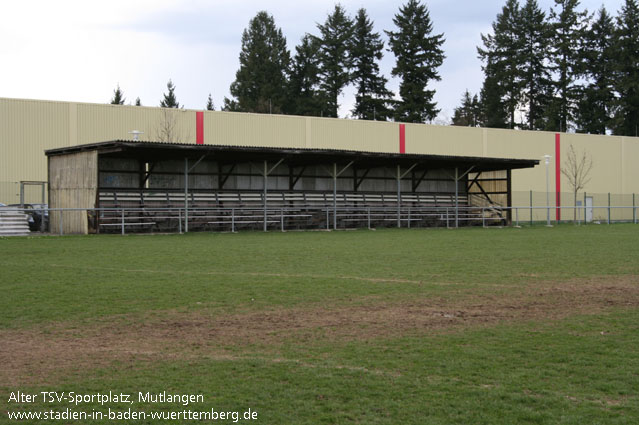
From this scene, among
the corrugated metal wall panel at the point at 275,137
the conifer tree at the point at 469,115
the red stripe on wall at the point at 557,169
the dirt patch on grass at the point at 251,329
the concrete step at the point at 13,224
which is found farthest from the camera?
the conifer tree at the point at 469,115

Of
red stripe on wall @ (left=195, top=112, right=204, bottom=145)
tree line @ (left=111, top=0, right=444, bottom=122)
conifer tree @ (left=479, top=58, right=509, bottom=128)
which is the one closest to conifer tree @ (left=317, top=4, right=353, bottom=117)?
tree line @ (left=111, top=0, right=444, bottom=122)

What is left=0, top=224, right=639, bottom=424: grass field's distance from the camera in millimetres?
5141

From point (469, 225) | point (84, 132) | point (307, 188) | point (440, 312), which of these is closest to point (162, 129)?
point (84, 132)

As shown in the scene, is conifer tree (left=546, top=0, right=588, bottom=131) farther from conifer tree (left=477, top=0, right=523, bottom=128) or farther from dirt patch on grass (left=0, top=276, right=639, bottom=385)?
dirt patch on grass (left=0, top=276, right=639, bottom=385)

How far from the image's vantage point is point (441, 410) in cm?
495

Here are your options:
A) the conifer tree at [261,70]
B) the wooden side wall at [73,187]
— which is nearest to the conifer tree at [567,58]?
the conifer tree at [261,70]

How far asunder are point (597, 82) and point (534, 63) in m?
6.92

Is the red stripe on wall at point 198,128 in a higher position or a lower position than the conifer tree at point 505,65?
lower

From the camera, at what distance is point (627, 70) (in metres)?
71.5

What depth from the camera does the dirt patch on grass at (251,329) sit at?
6605 mm

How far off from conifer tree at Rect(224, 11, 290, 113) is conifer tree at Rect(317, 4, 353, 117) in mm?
5995

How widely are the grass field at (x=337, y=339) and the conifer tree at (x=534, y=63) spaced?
201ft

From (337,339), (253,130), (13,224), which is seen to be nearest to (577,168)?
(253,130)

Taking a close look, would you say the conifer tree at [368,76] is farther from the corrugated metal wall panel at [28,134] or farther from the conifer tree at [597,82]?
the corrugated metal wall panel at [28,134]
